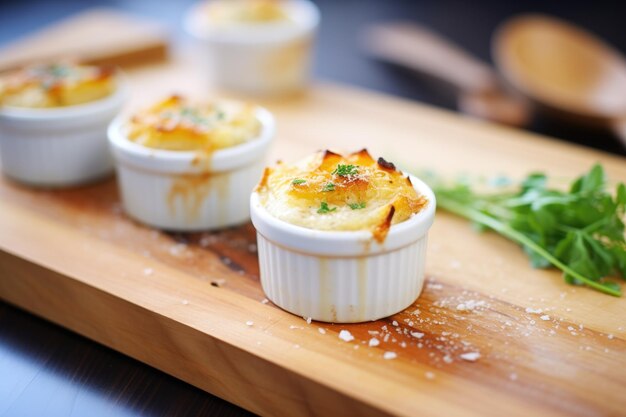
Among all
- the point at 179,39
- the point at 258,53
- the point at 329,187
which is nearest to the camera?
the point at 329,187

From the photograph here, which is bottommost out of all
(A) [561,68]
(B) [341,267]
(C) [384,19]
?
(C) [384,19]

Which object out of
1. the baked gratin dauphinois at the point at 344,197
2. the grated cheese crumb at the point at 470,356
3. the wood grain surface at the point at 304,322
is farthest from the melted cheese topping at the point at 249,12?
the grated cheese crumb at the point at 470,356

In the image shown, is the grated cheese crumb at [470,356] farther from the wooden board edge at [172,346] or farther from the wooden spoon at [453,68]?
the wooden spoon at [453,68]

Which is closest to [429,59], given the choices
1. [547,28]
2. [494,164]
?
[547,28]

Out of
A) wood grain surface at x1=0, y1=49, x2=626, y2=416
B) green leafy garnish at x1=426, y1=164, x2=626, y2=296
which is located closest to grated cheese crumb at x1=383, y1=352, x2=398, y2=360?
wood grain surface at x1=0, y1=49, x2=626, y2=416

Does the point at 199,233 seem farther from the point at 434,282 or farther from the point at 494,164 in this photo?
the point at 494,164

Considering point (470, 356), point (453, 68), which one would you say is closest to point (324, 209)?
point (470, 356)

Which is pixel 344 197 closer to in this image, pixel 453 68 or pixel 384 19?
pixel 453 68
